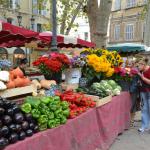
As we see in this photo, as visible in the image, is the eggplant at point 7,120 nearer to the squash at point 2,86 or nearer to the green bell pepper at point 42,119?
the green bell pepper at point 42,119

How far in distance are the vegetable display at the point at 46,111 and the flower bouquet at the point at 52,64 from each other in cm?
132

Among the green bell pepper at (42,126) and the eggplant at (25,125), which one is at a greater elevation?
the eggplant at (25,125)

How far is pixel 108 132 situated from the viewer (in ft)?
20.4

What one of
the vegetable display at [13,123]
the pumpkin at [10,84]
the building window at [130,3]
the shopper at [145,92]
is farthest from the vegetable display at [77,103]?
the building window at [130,3]

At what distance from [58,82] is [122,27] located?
4084 cm

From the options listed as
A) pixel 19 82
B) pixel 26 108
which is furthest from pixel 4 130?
pixel 19 82

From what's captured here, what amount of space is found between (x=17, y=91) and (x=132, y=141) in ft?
10.2

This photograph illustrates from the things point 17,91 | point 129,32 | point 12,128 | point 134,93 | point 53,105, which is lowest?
point 134,93

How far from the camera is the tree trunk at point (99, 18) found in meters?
14.7

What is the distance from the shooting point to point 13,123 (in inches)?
149

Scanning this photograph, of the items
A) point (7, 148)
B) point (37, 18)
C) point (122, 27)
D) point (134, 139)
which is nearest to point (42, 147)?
point (7, 148)

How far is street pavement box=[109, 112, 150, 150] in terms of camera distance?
20.9 feet

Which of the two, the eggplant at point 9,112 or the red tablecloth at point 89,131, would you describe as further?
the red tablecloth at point 89,131

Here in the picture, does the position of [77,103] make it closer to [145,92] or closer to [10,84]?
[10,84]
